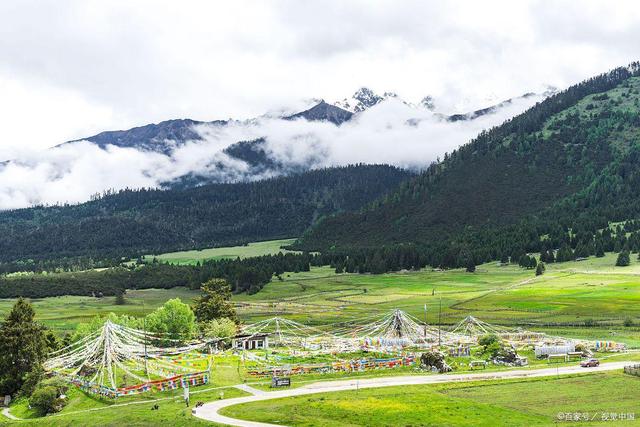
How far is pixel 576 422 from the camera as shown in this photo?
7006 cm

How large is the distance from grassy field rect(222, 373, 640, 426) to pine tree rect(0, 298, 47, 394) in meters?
45.4

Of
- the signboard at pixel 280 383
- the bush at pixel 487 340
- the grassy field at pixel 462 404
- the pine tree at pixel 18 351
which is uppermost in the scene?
the pine tree at pixel 18 351

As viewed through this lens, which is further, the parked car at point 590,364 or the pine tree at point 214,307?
the pine tree at point 214,307

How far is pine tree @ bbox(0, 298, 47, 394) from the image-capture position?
107250mm

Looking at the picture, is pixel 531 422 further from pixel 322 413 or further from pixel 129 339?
pixel 129 339

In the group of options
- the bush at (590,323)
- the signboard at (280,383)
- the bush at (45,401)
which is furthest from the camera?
the bush at (590,323)

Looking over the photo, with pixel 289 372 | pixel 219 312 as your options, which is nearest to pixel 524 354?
pixel 289 372

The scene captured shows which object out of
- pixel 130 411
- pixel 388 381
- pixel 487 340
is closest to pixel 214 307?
pixel 487 340

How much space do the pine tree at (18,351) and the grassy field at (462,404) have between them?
149ft

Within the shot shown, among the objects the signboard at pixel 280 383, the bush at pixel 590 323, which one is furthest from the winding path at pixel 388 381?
the bush at pixel 590 323

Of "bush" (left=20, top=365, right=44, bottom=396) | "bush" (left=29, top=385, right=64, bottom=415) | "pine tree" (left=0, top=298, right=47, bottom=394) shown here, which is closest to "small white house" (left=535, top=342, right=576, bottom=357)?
"bush" (left=29, top=385, right=64, bottom=415)

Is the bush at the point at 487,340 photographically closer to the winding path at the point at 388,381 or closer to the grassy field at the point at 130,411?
the winding path at the point at 388,381

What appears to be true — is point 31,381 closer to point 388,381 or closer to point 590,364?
point 388,381

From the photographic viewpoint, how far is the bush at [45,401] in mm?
92562
